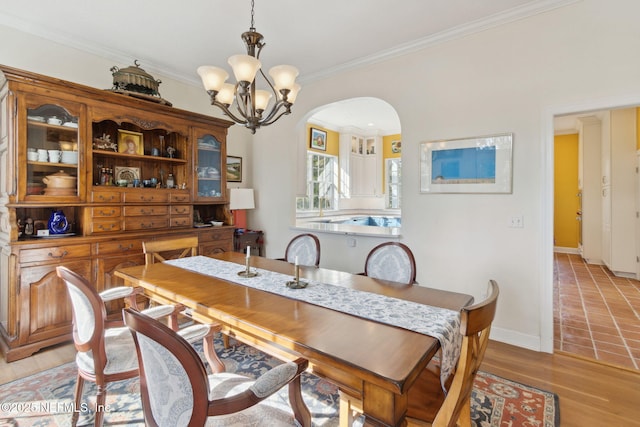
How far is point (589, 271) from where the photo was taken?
203 inches

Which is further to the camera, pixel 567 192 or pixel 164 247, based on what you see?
pixel 567 192

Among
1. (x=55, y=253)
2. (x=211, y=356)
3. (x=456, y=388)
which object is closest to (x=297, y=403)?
(x=456, y=388)

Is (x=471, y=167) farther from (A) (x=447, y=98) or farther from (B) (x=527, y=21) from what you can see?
(B) (x=527, y=21)

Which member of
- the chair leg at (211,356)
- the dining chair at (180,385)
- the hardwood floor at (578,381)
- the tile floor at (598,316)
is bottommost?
the hardwood floor at (578,381)

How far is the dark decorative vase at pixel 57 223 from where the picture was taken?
2.67 metres

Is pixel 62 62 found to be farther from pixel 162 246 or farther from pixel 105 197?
pixel 162 246

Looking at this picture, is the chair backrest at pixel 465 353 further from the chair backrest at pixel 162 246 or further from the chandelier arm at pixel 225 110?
the chair backrest at pixel 162 246

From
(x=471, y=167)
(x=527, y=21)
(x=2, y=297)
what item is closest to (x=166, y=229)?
(x=2, y=297)

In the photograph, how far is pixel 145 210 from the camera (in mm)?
3160

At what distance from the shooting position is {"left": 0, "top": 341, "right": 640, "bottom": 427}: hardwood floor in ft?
5.85

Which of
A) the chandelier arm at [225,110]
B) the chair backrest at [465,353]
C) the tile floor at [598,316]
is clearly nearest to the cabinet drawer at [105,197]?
the chandelier arm at [225,110]

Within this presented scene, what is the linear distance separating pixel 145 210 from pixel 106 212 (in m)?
0.35

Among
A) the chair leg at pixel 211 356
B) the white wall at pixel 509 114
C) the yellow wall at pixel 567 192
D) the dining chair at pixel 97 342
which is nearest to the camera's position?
the dining chair at pixel 97 342

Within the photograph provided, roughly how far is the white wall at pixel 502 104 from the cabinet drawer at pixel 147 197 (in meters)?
1.27
